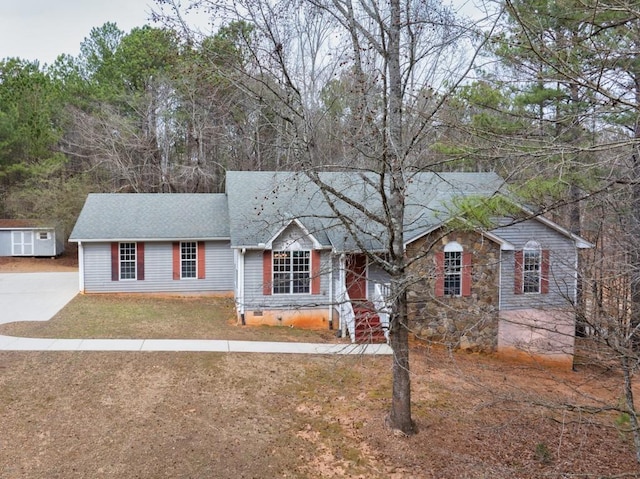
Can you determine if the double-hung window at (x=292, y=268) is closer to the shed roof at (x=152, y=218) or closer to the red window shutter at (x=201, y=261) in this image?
the shed roof at (x=152, y=218)

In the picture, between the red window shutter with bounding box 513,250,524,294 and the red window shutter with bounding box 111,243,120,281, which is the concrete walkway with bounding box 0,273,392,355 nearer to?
the red window shutter with bounding box 111,243,120,281

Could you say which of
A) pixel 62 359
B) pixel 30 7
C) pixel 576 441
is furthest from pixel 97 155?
pixel 576 441

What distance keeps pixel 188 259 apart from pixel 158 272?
4.02 feet

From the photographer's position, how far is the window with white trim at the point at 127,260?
60.4ft

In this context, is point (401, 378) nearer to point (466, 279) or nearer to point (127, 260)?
point (466, 279)

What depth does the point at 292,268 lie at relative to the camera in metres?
15.8

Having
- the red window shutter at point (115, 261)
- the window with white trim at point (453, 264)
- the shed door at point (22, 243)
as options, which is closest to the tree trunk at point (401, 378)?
the window with white trim at point (453, 264)

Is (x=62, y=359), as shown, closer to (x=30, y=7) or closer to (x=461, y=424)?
(x=461, y=424)

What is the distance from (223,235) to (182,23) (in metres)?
12.5

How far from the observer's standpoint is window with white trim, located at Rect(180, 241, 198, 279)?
61.4 ft

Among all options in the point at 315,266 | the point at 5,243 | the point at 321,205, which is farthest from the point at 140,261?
the point at 5,243

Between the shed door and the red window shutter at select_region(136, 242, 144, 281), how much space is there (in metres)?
14.4

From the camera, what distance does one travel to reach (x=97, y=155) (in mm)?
28703

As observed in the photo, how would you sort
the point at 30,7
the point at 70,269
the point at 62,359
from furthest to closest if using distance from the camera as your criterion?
the point at 70,269, the point at 30,7, the point at 62,359
